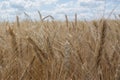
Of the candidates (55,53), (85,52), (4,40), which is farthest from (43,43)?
(4,40)

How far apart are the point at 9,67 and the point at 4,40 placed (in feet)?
1.06

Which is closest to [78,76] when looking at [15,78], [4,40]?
[15,78]

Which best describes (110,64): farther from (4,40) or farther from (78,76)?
(4,40)

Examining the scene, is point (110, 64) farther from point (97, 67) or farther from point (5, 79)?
point (5, 79)

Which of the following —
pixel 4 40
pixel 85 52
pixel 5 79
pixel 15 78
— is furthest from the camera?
pixel 4 40

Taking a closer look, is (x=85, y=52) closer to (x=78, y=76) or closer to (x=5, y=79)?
(x=78, y=76)

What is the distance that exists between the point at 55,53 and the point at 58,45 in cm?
14

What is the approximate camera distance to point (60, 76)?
2.59 feet

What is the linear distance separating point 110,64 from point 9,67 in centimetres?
32

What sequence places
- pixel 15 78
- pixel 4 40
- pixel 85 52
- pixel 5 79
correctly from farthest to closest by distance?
1. pixel 4 40
2. pixel 85 52
3. pixel 15 78
4. pixel 5 79

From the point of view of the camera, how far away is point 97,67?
2.56 ft

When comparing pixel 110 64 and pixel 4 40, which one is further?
pixel 4 40

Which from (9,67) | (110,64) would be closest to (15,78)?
(9,67)

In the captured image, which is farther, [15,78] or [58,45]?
[58,45]
